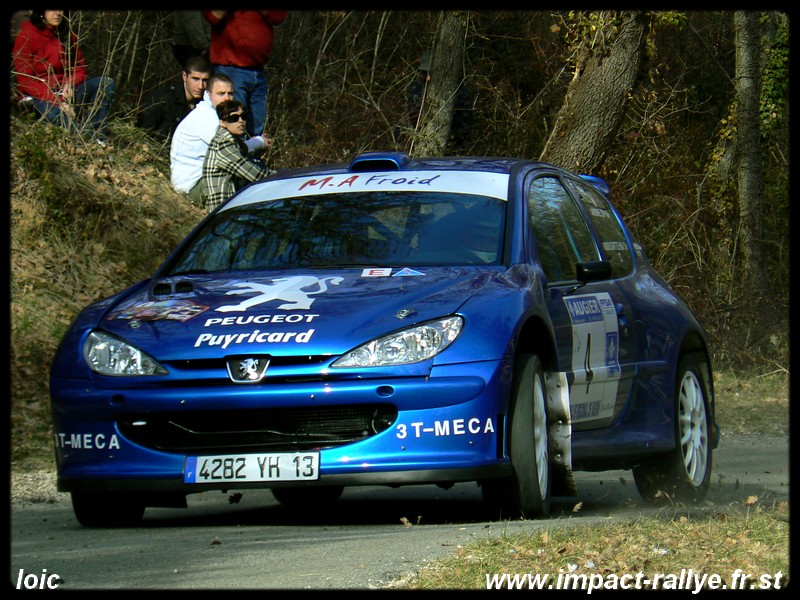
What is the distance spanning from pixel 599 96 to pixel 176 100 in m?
4.33

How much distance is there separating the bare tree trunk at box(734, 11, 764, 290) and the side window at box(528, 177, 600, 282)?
1368cm

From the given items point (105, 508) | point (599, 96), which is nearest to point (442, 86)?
point (599, 96)

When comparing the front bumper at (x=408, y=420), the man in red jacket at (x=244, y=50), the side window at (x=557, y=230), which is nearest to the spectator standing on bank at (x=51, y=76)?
the man in red jacket at (x=244, y=50)

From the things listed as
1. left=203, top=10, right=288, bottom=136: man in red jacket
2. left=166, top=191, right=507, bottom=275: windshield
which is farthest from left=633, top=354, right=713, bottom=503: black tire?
left=203, top=10, right=288, bottom=136: man in red jacket

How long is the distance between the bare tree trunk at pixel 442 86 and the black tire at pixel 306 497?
906 cm

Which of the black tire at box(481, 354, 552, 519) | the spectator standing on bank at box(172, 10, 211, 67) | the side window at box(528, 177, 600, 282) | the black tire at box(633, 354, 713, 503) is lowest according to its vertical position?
the black tire at box(633, 354, 713, 503)

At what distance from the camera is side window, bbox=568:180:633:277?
340 inches

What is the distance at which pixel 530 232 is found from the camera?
295 inches

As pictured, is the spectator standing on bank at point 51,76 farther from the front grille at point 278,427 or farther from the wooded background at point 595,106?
the front grille at point 278,427

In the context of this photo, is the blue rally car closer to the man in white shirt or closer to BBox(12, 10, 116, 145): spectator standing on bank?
the man in white shirt

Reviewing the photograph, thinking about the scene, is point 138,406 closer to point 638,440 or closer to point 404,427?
point 404,427

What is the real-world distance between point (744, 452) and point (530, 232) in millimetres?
4876

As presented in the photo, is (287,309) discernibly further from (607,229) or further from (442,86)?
(442,86)
